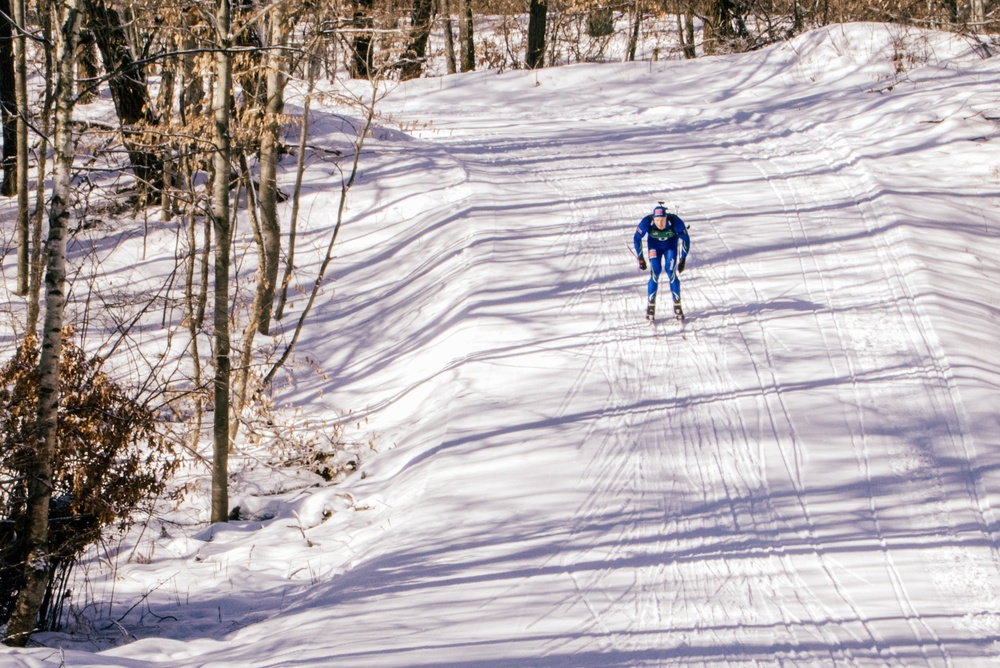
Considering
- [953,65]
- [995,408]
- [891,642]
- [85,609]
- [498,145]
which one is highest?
[953,65]

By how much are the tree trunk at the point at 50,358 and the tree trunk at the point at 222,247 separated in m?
2.16

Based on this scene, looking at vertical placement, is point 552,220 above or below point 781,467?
above

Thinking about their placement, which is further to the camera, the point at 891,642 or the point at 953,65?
the point at 953,65

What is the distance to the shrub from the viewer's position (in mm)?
8008

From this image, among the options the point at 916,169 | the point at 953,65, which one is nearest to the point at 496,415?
the point at 916,169

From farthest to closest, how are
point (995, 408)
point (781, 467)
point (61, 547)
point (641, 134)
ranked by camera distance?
1. point (641, 134)
2. point (995, 408)
3. point (781, 467)
4. point (61, 547)

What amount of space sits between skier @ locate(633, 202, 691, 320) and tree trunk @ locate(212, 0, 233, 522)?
18.4 ft

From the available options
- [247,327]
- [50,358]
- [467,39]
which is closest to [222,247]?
[50,358]

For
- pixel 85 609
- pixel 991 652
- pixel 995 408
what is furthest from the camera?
pixel 995 408

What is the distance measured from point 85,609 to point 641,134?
17.6 metres

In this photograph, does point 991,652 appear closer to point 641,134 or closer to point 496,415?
point 496,415

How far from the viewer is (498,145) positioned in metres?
22.5

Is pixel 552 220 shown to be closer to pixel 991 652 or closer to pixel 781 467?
pixel 781 467

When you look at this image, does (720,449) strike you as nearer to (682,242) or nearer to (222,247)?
(682,242)
